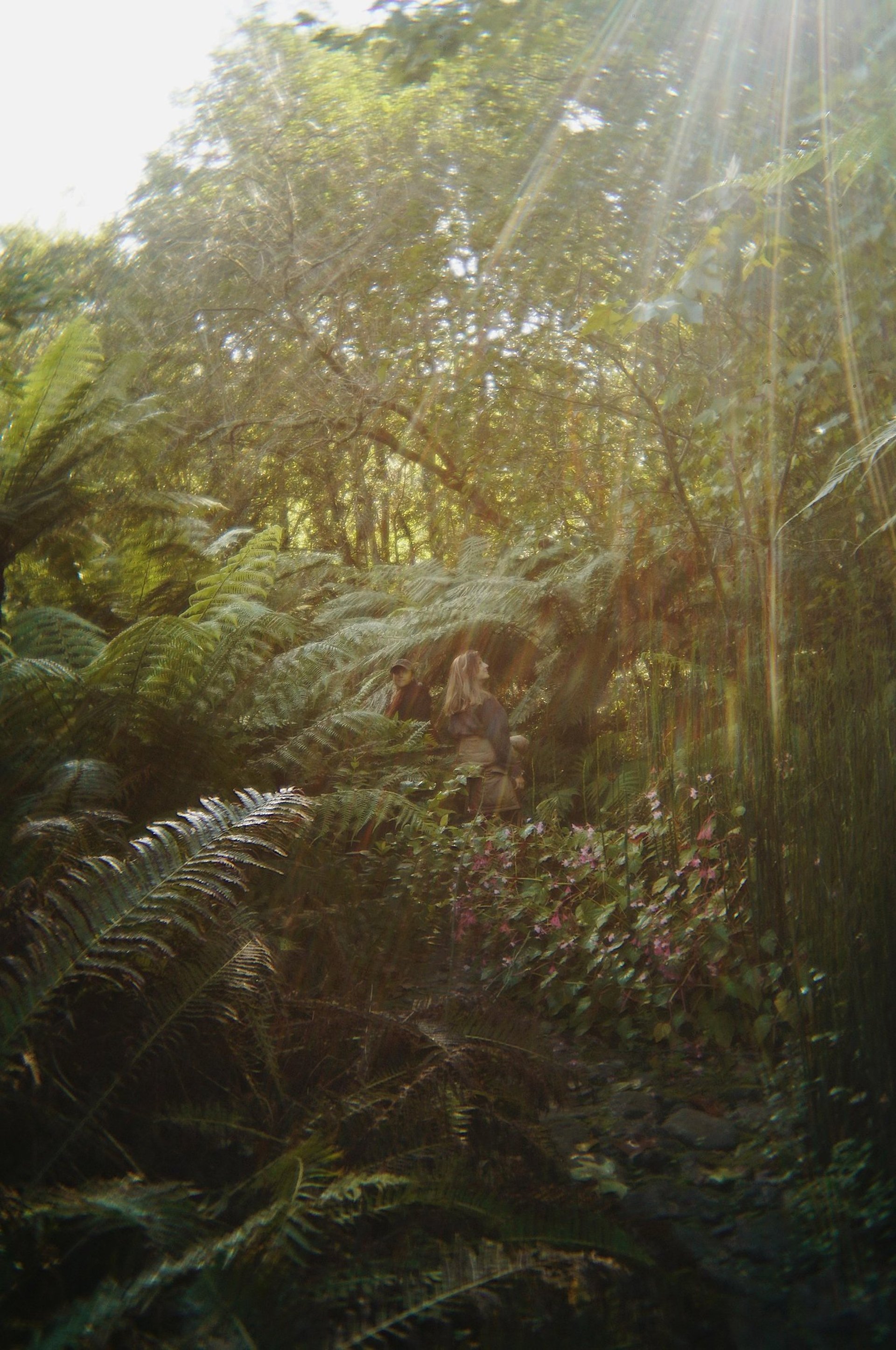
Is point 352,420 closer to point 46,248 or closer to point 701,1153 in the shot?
point 46,248

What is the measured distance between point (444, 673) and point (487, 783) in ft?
5.01

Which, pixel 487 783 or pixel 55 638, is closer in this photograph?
pixel 55 638

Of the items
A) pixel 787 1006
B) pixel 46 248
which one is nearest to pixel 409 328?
pixel 46 248

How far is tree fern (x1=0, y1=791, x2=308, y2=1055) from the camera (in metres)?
1.71

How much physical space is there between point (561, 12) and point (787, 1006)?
4.02 meters

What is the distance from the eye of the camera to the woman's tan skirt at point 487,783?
181 inches

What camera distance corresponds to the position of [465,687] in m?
4.76

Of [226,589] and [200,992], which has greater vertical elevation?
[226,589]

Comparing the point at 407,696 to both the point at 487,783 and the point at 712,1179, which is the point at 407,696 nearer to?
the point at 487,783

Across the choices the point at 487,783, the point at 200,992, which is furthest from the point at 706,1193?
the point at 487,783

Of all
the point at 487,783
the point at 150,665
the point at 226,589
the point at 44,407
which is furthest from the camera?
the point at 487,783

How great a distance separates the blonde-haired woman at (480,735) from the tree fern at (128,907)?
245cm

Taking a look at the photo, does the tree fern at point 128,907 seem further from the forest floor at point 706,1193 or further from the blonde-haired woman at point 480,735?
the blonde-haired woman at point 480,735

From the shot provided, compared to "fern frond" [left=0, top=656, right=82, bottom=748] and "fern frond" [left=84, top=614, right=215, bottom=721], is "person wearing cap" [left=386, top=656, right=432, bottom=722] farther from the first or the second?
"fern frond" [left=0, top=656, right=82, bottom=748]
